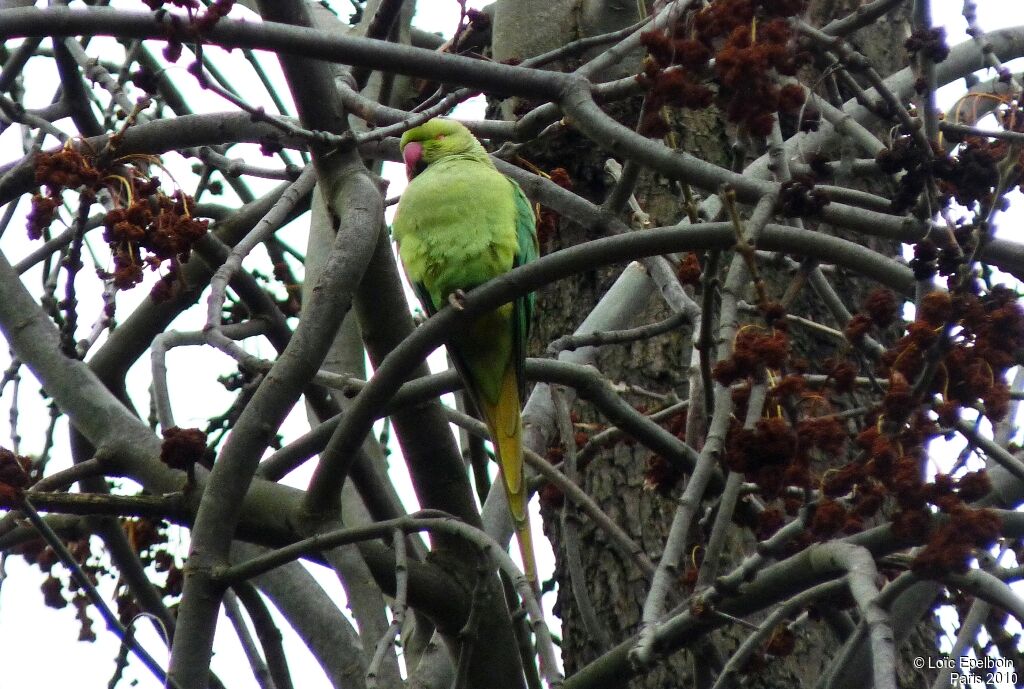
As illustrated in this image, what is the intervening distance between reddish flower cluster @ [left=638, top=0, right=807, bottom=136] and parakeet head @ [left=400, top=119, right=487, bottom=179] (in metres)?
1.63

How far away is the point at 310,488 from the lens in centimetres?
279

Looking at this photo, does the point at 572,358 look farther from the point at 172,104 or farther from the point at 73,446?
the point at 172,104

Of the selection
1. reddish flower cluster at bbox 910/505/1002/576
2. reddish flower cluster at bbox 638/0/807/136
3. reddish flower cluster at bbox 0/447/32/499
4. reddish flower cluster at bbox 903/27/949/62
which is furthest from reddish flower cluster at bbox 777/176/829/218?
reddish flower cluster at bbox 0/447/32/499

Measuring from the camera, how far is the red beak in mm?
4066

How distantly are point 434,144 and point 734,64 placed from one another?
6.77 feet

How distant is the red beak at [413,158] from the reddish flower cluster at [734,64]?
175 centimetres

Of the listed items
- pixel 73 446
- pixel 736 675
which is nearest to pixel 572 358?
pixel 736 675

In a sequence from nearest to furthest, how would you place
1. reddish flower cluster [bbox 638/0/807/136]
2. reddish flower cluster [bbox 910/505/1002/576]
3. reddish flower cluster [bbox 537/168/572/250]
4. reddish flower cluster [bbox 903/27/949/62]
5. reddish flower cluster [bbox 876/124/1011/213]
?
reddish flower cluster [bbox 910/505/1002/576] → reddish flower cluster [bbox 638/0/807/136] → reddish flower cluster [bbox 876/124/1011/213] → reddish flower cluster [bbox 903/27/949/62] → reddish flower cluster [bbox 537/168/572/250]

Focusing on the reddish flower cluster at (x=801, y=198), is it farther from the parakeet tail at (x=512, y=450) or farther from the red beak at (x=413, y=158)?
the red beak at (x=413, y=158)

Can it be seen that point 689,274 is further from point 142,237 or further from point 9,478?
point 9,478

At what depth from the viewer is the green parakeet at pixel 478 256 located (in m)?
3.51

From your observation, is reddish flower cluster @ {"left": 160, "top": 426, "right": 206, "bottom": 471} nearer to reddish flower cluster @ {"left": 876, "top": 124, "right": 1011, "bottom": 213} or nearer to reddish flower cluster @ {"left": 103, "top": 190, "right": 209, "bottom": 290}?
reddish flower cluster @ {"left": 103, "top": 190, "right": 209, "bottom": 290}

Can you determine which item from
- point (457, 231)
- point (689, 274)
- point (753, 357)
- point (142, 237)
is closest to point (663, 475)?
point (689, 274)

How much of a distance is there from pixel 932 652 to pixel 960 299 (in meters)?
1.92
